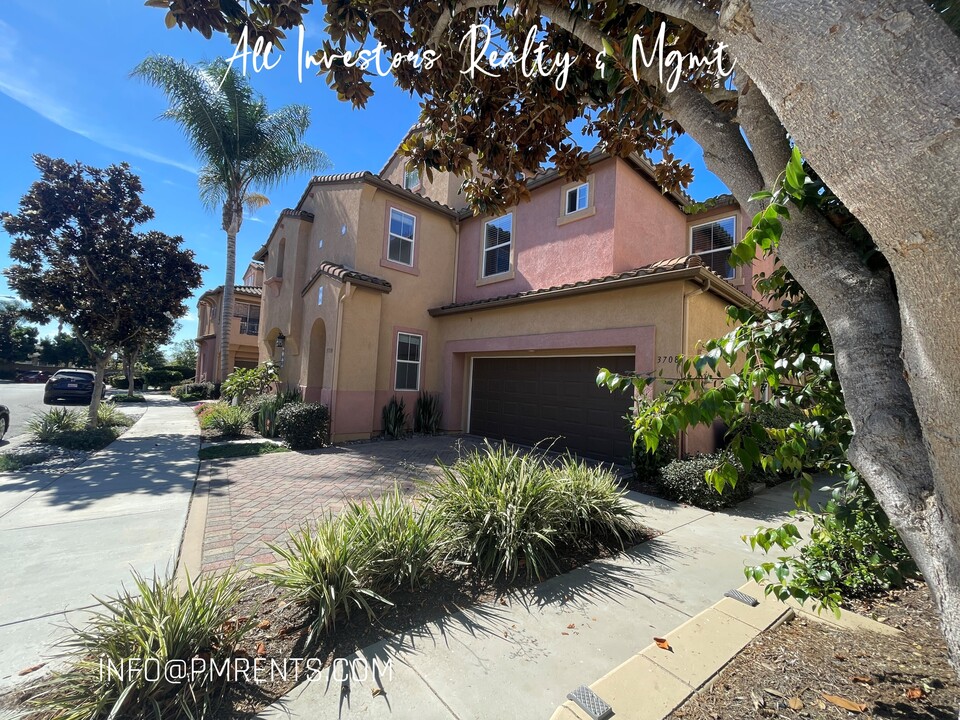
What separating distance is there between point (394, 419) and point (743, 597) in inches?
387

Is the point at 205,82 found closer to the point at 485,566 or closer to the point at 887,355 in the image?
the point at 485,566

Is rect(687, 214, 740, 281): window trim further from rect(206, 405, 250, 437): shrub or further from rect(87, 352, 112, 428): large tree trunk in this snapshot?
rect(87, 352, 112, 428): large tree trunk

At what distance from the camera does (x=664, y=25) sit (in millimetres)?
3332

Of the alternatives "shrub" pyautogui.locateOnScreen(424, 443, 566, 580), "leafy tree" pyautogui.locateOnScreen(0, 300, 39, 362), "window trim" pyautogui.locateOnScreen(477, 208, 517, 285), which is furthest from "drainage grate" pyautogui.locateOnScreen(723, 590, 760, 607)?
"leafy tree" pyautogui.locateOnScreen(0, 300, 39, 362)

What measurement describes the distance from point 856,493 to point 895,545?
1.09 meters

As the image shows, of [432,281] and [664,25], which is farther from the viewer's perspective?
[432,281]

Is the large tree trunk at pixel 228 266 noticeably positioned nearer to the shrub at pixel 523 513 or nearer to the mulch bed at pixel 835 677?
the shrub at pixel 523 513

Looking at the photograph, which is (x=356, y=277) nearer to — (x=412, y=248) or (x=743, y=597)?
(x=412, y=248)

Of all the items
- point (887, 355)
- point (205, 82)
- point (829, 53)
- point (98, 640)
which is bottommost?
point (98, 640)

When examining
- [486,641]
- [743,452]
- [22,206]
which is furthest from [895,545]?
[22,206]

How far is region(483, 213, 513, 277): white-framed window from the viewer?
12789mm

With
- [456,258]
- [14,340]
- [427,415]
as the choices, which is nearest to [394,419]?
[427,415]

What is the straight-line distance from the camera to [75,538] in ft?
15.5

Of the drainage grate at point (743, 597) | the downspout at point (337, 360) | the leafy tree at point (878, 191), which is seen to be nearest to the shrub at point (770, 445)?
the leafy tree at point (878, 191)
